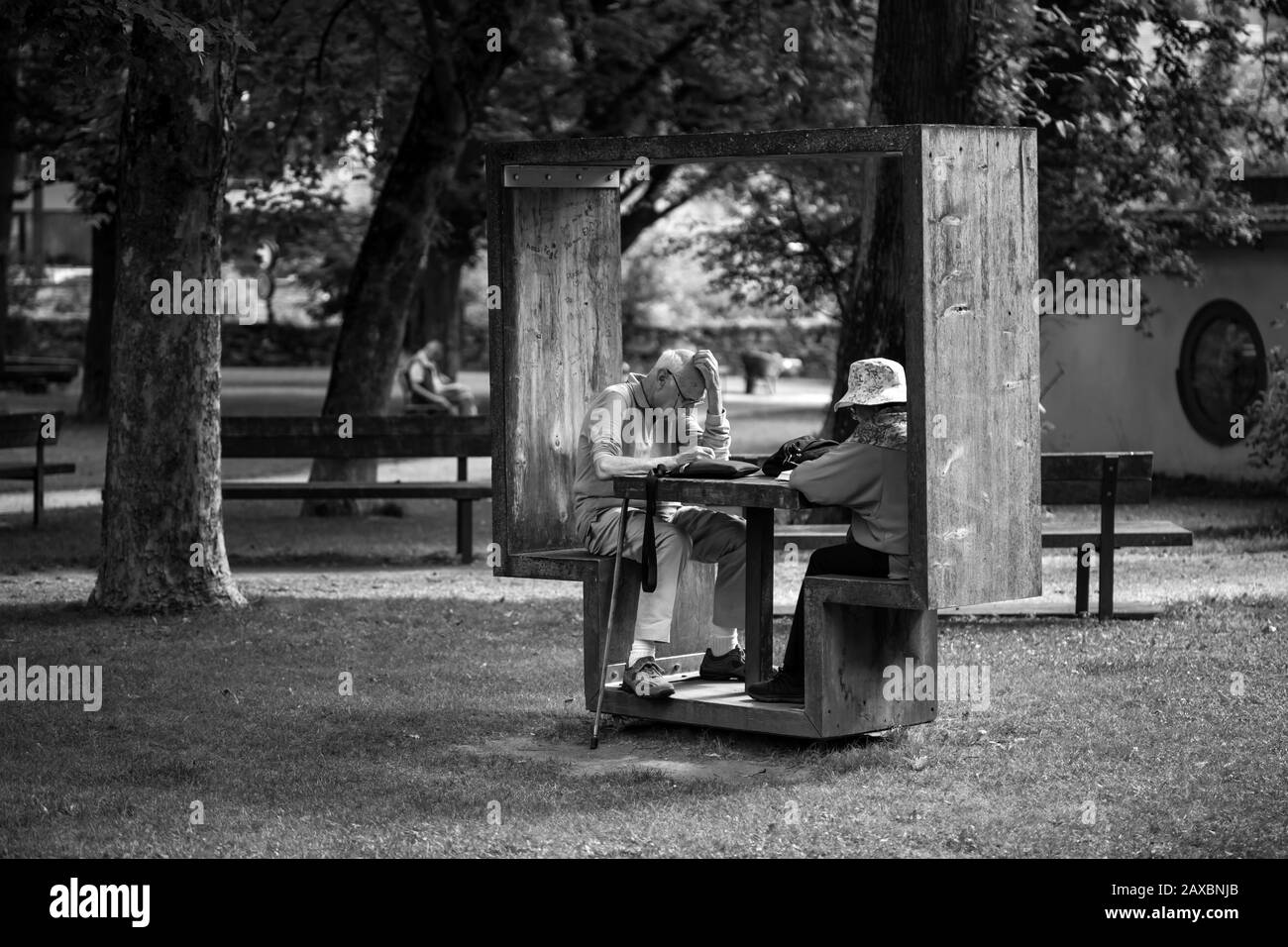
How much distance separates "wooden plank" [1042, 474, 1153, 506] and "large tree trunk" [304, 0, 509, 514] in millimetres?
7025

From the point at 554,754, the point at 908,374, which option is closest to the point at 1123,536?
the point at 908,374

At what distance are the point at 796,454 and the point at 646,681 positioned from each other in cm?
113

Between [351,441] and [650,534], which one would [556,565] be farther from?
[351,441]

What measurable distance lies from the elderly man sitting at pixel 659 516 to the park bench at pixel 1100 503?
284 centimetres

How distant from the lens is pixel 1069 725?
8148 millimetres

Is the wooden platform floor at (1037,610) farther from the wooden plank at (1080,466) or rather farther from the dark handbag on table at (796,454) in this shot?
the dark handbag on table at (796,454)

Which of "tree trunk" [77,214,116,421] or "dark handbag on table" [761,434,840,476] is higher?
"tree trunk" [77,214,116,421]

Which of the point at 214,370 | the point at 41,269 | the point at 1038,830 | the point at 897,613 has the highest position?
the point at 41,269

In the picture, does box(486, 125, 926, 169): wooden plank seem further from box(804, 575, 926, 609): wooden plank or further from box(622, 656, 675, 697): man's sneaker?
box(622, 656, 675, 697): man's sneaker

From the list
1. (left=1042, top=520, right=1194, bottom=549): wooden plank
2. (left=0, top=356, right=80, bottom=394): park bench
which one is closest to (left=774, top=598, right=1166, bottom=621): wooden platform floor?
(left=1042, top=520, right=1194, bottom=549): wooden plank

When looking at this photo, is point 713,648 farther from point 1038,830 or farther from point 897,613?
point 1038,830

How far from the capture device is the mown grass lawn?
6.41 meters

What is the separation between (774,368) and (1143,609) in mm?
31459
